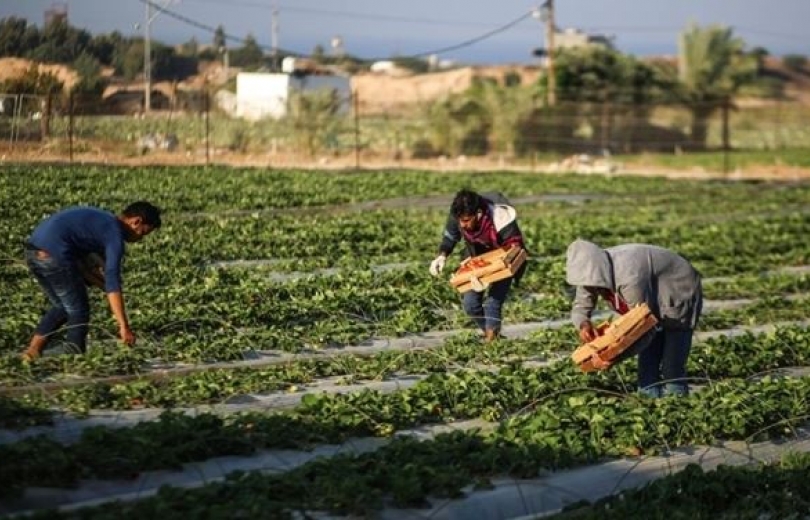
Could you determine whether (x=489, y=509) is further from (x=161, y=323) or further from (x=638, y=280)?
(x=161, y=323)

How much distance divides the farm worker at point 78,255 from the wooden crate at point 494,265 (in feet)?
9.31

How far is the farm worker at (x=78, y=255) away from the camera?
10305 mm

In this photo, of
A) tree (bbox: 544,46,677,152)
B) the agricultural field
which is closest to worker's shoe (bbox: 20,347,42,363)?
the agricultural field

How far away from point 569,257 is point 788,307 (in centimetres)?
699

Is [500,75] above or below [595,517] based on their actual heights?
above

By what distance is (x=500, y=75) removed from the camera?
7619cm

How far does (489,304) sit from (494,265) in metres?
0.64

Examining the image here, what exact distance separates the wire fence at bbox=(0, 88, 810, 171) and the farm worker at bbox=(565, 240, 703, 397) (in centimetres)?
1272

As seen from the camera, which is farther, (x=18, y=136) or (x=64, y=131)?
(x=64, y=131)

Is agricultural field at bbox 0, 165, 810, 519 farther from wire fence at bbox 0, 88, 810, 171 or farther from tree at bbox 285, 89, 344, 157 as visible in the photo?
tree at bbox 285, 89, 344, 157

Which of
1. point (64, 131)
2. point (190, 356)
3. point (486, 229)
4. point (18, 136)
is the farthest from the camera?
point (64, 131)

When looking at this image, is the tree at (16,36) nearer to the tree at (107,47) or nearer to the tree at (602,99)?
the tree at (107,47)

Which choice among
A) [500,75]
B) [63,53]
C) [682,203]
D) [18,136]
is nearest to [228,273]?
[18,136]

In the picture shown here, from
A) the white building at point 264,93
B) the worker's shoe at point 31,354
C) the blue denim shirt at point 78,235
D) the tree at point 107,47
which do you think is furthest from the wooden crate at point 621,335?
the white building at point 264,93
